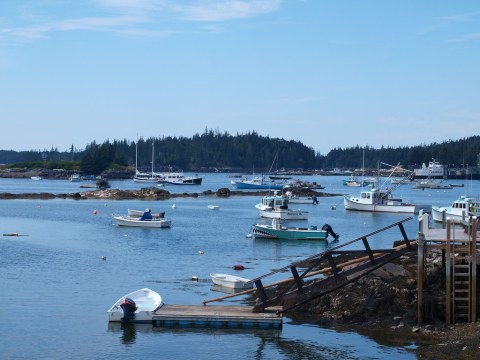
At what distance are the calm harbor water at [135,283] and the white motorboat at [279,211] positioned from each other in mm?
2216

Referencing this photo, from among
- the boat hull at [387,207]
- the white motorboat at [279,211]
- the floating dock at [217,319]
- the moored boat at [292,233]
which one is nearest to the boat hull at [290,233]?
the moored boat at [292,233]

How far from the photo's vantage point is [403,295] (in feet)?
95.0

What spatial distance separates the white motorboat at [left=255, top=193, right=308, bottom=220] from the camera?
78.2 m

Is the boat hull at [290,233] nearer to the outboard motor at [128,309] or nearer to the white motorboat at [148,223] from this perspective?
the white motorboat at [148,223]

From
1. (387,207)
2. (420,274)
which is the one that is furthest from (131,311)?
(387,207)

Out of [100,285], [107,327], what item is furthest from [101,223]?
[107,327]

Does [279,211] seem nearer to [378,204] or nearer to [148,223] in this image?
[148,223]

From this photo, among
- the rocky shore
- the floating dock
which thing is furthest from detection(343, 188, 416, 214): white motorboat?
the floating dock

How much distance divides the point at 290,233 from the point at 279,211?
21203 millimetres

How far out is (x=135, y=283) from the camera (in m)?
38.2

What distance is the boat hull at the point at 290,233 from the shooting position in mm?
57356

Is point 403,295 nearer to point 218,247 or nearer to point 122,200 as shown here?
point 218,247

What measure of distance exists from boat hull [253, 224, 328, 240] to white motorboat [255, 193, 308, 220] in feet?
61.5

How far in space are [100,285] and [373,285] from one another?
45.7 ft
